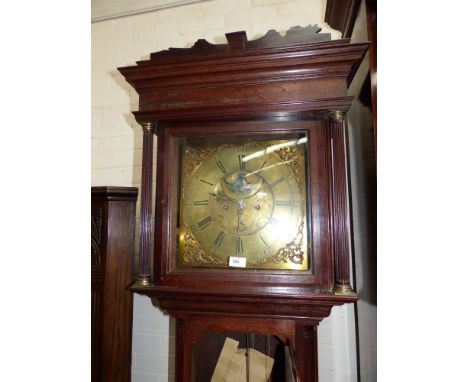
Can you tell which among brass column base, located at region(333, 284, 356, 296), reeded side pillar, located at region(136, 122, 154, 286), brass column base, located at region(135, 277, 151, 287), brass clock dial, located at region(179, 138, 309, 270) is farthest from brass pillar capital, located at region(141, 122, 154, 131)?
brass column base, located at region(333, 284, 356, 296)

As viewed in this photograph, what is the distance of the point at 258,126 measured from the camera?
0.81 metres

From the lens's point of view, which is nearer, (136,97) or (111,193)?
(111,193)

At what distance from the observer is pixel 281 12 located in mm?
1188

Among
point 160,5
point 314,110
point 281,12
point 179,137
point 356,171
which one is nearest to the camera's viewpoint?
point 314,110

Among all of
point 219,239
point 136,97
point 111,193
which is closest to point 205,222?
point 219,239

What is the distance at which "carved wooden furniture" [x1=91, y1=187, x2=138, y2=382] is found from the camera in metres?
1.01

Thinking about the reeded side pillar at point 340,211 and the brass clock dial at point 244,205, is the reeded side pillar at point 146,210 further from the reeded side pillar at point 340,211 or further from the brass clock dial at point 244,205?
the reeded side pillar at point 340,211

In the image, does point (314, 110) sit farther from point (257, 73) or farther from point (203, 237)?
point (203, 237)

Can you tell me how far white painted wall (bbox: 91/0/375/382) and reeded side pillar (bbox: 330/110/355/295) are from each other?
427mm

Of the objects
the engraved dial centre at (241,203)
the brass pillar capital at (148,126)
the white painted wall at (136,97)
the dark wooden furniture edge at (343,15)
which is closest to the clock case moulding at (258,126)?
the brass pillar capital at (148,126)

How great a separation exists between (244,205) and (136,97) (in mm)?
846

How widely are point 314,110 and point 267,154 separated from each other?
167 mm

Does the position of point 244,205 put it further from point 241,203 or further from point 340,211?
point 340,211
